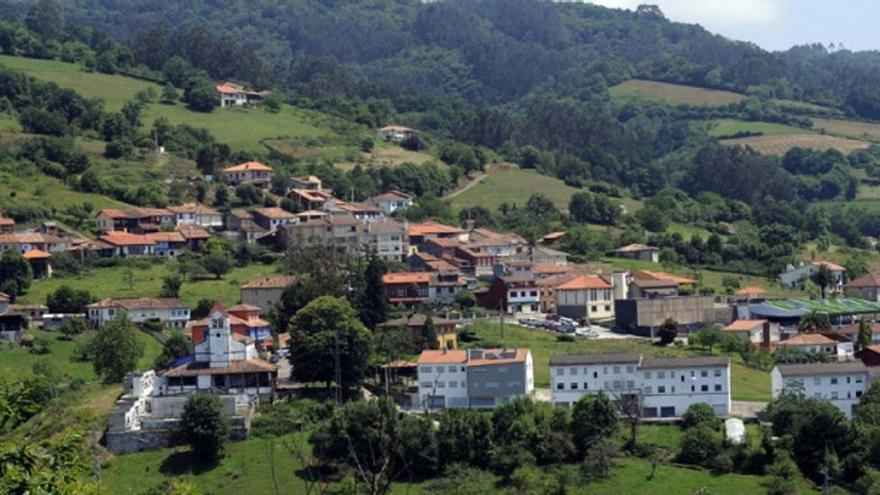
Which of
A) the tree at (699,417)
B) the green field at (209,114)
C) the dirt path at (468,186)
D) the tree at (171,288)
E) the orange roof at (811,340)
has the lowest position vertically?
the tree at (699,417)

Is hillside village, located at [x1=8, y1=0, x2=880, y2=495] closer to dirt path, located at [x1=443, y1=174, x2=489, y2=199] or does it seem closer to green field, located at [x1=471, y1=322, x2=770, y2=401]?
green field, located at [x1=471, y1=322, x2=770, y2=401]

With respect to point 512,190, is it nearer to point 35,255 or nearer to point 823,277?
point 823,277

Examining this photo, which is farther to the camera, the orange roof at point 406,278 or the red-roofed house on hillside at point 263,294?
the orange roof at point 406,278

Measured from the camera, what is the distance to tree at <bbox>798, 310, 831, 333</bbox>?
153 feet

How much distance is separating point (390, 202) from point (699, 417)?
30780mm

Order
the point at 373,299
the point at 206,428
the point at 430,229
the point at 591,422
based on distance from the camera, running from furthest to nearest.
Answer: the point at 430,229, the point at 373,299, the point at 591,422, the point at 206,428

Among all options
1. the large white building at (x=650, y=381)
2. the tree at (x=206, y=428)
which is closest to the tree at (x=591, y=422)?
the large white building at (x=650, y=381)

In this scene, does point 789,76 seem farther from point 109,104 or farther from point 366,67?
point 109,104

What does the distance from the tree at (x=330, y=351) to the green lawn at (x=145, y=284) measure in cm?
859

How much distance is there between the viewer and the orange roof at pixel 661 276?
5109 cm

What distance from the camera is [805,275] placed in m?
58.4

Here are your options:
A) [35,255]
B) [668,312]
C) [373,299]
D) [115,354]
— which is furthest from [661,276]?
[35,255]

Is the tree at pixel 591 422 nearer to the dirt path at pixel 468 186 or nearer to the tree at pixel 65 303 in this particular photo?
the tree at pixel 65 303

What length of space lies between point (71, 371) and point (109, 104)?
126 feet
